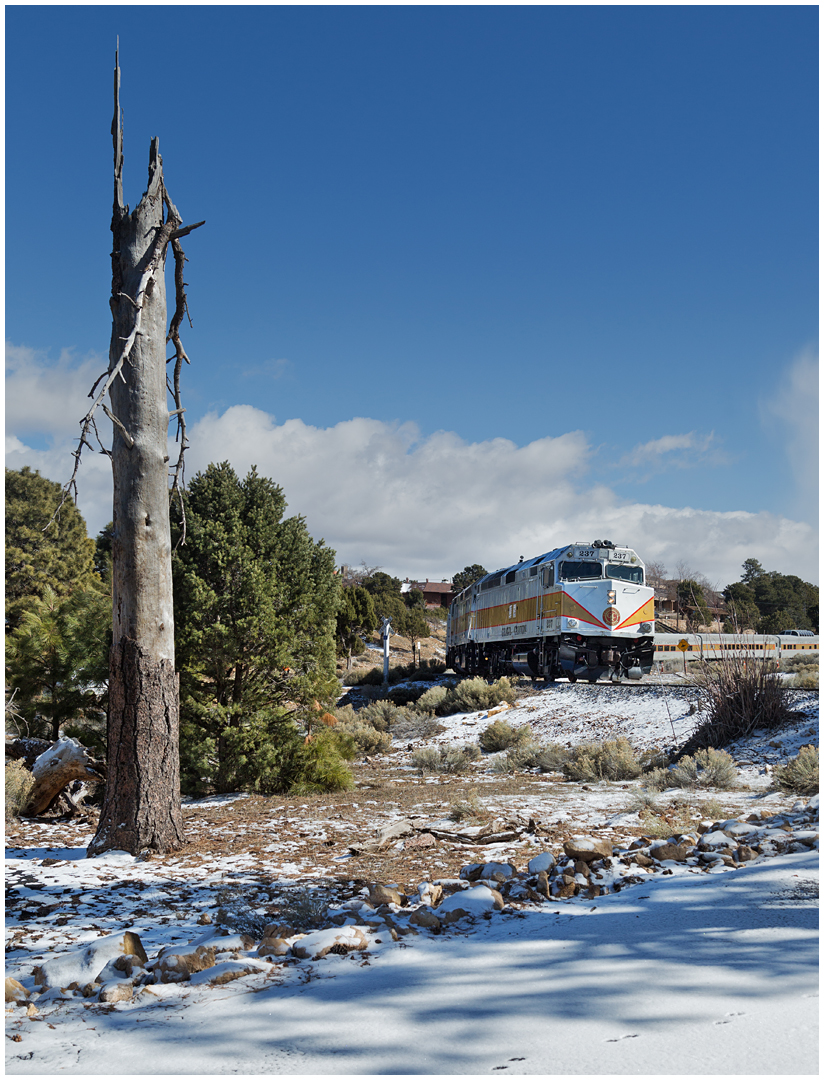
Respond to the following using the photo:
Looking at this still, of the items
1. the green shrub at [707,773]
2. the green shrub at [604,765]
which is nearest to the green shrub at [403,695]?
the green shrub at [604,765]

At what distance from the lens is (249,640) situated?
882cm

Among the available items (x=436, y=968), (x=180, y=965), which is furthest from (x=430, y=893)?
(x=180, y=965)

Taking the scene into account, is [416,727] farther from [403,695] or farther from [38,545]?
[38,545]

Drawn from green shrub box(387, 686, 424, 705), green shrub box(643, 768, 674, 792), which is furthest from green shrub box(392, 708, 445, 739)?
green shrub box(643, 768, 674, 792)

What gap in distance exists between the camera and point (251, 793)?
885 centimetres

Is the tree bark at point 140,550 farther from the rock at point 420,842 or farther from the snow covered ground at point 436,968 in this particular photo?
the rock at point 420,842

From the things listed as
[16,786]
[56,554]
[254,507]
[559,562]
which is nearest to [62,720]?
[16,786]

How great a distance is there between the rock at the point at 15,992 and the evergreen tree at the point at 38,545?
33408 mm

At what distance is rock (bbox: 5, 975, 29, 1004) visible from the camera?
3006 mm

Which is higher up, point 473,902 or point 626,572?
point 626,572

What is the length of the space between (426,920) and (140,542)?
3748 millimetres

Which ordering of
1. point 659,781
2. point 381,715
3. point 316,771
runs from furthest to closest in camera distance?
point 381,715 → point 316,771 → point 659,781

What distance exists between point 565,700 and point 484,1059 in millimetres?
15858

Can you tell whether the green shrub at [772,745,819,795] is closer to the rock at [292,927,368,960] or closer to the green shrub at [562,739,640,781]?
the green shrub at [562,739,640,781]
